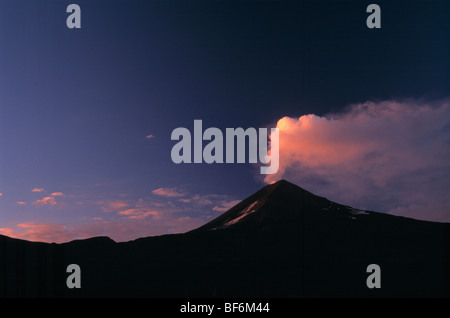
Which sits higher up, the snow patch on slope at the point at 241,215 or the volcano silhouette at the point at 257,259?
the snow patch on slope at the point at 241,215

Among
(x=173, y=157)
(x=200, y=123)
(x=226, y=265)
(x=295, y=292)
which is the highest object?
(x=200, y=123)

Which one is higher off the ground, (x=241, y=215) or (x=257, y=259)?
(x=241, y=215)

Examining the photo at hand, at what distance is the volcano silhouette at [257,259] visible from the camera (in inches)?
633

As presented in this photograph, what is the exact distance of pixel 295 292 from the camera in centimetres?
2048

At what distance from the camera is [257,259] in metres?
26.8

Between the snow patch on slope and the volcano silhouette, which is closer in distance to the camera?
the volcano silhouette

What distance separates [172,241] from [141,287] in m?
11.9

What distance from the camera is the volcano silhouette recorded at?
52.7ft

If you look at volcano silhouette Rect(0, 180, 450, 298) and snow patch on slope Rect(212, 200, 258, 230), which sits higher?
snow patch on slope Rect(212, 200, 258, 230)

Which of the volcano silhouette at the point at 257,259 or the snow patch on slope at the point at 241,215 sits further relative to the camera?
the snow patch on slope at the point at 241,215
